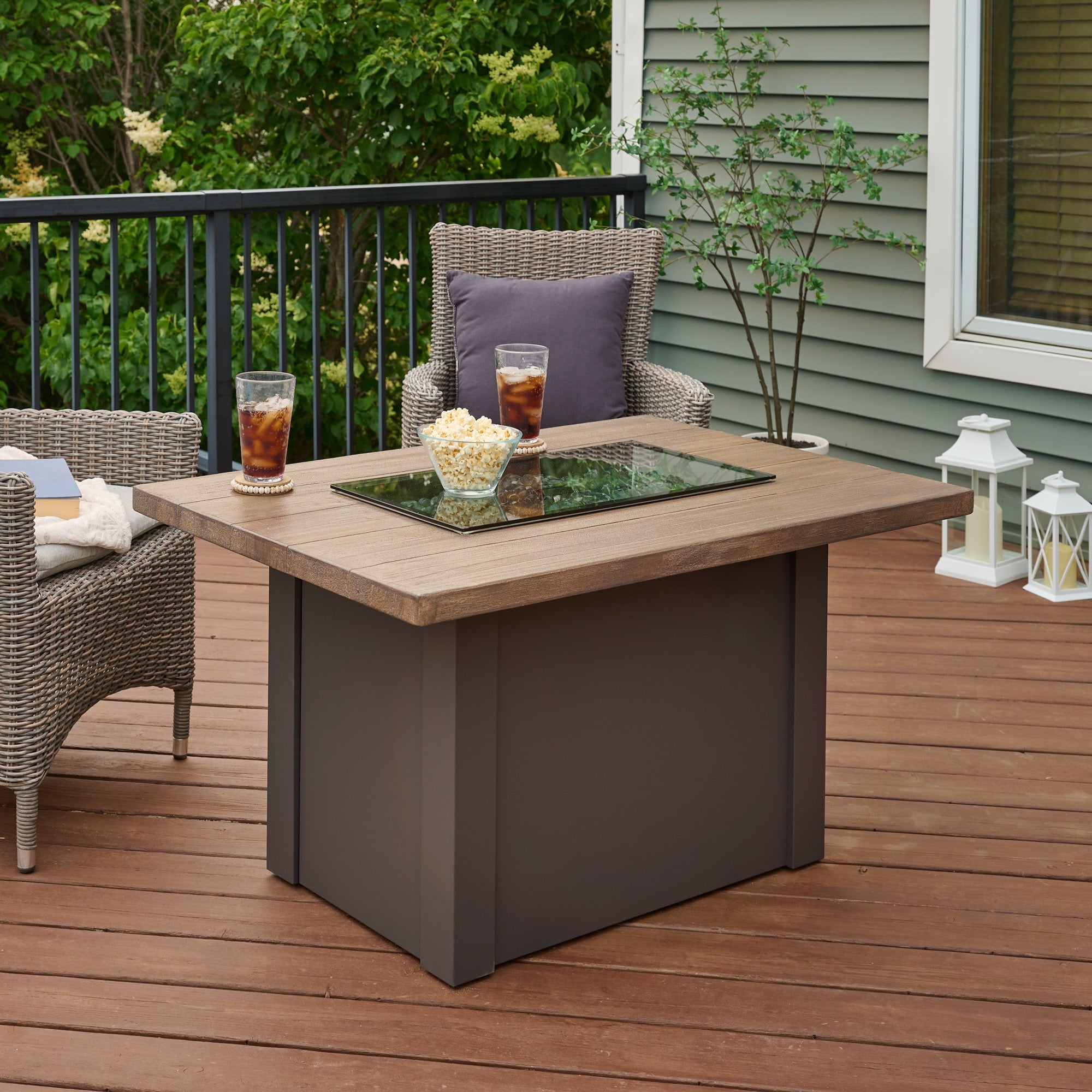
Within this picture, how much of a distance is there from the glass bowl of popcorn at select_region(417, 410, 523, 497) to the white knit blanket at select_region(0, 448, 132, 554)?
626 mm

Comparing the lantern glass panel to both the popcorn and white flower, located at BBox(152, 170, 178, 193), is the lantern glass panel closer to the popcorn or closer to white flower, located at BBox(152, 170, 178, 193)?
the popcorn

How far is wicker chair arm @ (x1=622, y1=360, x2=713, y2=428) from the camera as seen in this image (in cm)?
359

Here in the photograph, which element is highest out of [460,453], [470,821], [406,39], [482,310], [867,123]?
[406,39]

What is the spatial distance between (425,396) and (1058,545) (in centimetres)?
170

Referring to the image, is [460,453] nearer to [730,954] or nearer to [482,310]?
[730,954]

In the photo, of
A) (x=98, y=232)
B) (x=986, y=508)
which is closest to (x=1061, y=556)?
(x=986, y=508)

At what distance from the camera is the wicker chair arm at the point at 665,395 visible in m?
3.59

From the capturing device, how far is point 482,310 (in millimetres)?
3725

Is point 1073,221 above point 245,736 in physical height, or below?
above

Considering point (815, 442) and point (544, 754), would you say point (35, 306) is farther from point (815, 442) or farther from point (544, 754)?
point (544, 754)

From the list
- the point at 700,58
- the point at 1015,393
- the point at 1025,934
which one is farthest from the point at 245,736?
the point at 700,58

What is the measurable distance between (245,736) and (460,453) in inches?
40.8

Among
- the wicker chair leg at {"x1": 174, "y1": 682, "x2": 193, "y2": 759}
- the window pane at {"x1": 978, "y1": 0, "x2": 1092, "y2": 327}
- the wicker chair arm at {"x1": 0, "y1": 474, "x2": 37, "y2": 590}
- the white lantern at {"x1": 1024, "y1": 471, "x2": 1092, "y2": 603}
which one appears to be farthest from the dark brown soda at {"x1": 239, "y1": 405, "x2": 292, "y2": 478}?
the window pane at {"x1": 978, "y1": 0, "x2": 1092, "y2": 327}

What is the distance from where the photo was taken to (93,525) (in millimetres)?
2551
